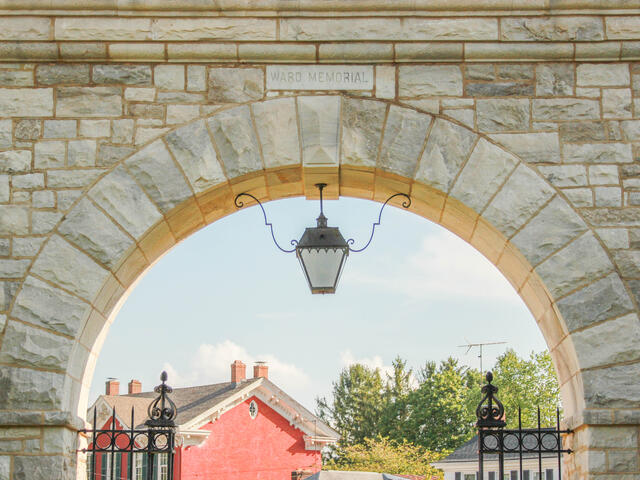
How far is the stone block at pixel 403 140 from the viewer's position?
6.19 metres

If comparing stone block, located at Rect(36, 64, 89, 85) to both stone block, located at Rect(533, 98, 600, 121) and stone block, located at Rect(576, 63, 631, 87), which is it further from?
stone block, located at Rect(576, 63, 631, 87)

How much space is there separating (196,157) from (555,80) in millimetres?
2557

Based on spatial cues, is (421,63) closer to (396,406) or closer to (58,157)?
(58,157)

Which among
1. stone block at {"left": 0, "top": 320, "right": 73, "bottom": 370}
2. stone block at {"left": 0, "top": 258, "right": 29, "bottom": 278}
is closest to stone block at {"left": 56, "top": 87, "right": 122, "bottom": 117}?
stone block at {"left": 0, "top": 258, "right": 29, "bottom": 278}

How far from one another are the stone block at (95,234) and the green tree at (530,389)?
36.3 m

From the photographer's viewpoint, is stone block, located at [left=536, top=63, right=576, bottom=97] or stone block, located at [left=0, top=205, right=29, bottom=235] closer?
stone block, located at [left=0, top=205, right=29, bottom=235]

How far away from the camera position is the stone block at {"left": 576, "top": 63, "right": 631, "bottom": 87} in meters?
6.28

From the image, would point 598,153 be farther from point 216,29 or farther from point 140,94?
point 140,94

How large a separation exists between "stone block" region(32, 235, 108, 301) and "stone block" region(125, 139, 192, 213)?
0.61m

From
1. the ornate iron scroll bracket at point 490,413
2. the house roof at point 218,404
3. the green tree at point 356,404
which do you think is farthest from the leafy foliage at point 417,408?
the ornate iron scroll bracket at point 490,413

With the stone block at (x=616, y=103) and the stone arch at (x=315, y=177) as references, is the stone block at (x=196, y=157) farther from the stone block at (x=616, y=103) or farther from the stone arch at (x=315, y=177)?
the stone block at (x=616, y=103)

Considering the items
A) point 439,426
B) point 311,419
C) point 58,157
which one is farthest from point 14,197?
point 439,426

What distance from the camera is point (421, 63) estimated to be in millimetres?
6309

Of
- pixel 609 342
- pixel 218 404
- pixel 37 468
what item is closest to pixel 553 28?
pixel 609 342
